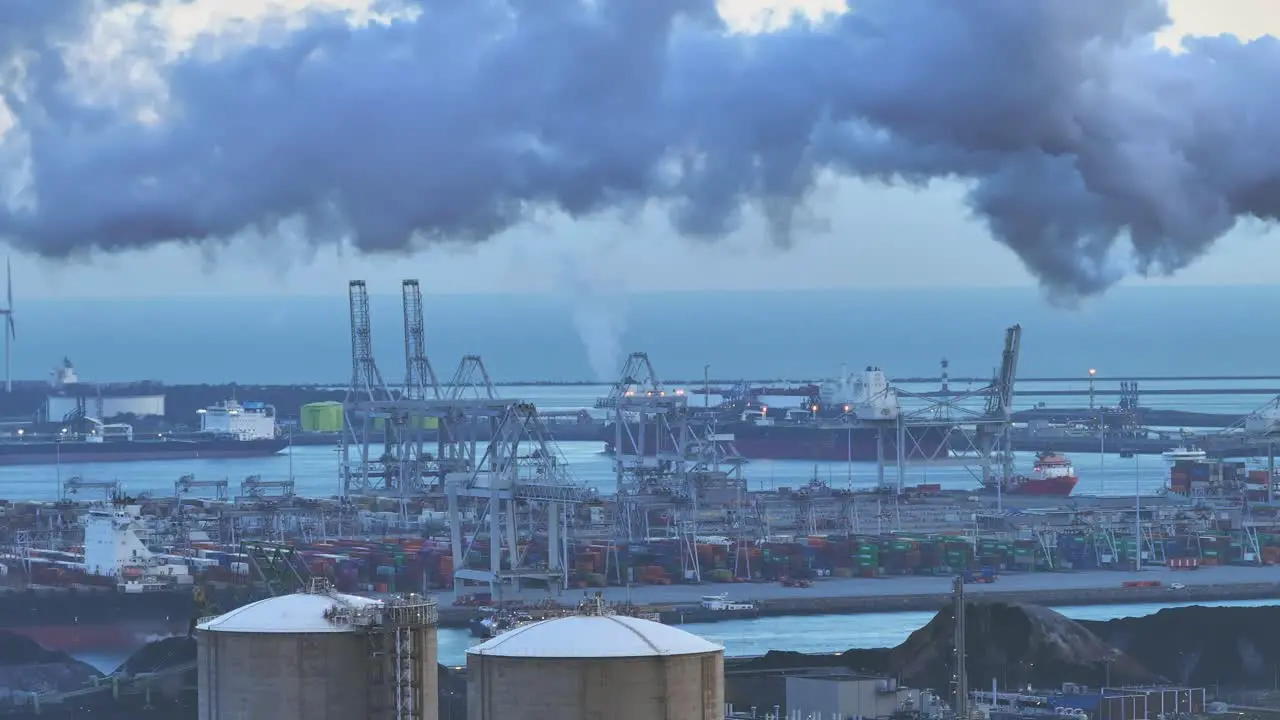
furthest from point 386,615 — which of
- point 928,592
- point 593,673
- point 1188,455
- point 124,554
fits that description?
point 1188,455

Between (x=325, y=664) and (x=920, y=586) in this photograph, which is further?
(x=920, y=586)

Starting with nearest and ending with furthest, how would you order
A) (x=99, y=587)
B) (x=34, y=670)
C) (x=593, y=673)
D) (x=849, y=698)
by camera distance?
(x=593, y=673)
(x=849, y=698)
(x=34, y=670)
(x=99, y=587)

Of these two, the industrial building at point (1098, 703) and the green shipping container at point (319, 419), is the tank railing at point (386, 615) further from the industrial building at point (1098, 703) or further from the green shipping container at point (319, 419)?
the green shipping container at point (319, 419)

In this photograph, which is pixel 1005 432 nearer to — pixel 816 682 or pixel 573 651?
pixel 816 682

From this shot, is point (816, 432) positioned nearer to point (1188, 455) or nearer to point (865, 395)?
point (865, 395)

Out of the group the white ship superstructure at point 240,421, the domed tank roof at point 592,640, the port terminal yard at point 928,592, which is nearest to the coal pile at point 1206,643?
the port terminal yard at point 928,592

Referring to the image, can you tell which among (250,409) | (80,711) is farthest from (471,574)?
(250,409)
